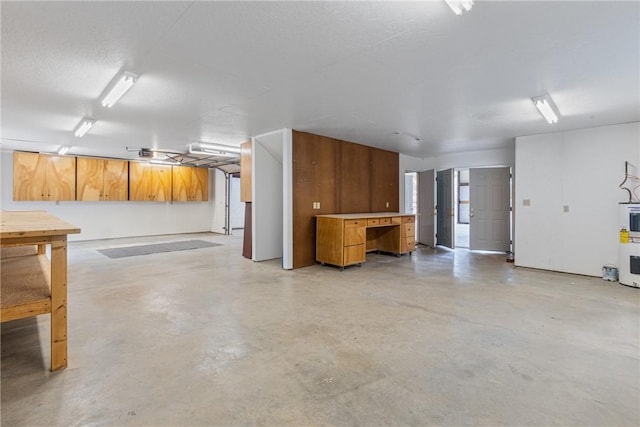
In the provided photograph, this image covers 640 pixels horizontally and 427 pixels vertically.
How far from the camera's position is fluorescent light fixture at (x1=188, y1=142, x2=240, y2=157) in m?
6.63

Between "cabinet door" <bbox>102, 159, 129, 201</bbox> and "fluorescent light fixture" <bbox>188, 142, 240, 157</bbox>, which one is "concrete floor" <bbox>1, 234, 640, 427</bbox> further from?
"cabinet door" <bbox>102, 159, 129, 201</bbox>

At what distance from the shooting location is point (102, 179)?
28.0ft

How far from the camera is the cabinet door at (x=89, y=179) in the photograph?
8.20 metres

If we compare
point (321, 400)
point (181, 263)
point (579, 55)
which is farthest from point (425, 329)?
point (181, 263)

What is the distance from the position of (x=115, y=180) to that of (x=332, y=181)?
6.69m

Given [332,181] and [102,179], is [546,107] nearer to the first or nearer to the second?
[332,181]

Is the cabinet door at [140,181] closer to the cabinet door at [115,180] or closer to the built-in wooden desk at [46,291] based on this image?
the cabinet door at [115,180]

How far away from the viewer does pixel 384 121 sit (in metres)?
4.85

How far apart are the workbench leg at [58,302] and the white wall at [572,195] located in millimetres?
6438

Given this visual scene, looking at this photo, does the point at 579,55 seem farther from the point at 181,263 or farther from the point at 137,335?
the point at 181,263

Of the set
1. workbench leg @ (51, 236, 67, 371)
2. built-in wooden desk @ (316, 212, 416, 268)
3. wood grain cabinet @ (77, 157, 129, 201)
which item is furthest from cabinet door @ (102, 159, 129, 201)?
workbench leg @ (51, 236, 67, 371)

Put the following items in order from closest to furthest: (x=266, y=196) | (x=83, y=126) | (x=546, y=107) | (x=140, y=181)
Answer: (x=546, y=107), (x=83, y=126), (x=266, y=196), (x=140, y=181)

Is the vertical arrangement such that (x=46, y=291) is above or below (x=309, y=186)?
below

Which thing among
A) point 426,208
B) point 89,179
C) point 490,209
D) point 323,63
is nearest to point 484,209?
point 490,209
